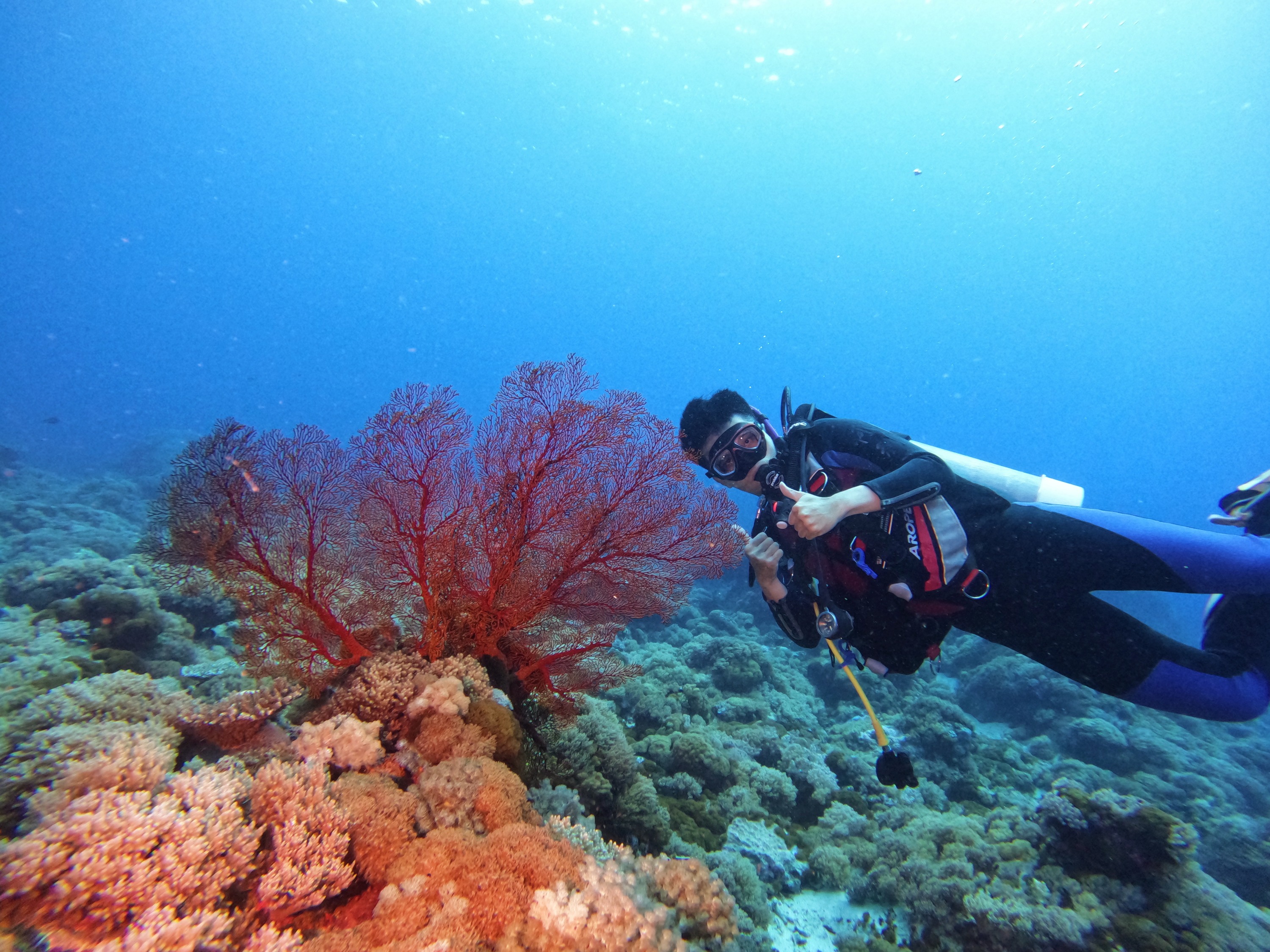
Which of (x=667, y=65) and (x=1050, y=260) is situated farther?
(x=1050, y=260)

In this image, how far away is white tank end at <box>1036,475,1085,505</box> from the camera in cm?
456

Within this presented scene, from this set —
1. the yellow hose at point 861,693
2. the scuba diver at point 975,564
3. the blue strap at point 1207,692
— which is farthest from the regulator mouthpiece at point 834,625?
the blue strap at point 1207,692

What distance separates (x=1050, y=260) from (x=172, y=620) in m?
136

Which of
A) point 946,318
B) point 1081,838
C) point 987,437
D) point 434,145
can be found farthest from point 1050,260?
point 1081,838

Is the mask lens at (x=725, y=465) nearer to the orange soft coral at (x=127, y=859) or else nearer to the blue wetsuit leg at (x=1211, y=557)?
the blue wetsuit leg at (x=1211, y=557)

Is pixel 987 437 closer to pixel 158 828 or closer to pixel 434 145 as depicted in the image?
pixel 434 145

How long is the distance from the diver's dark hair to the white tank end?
284cm

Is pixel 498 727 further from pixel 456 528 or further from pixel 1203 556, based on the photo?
pixel 1203 556

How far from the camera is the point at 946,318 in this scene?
127 metres

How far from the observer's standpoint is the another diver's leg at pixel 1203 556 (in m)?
3.66

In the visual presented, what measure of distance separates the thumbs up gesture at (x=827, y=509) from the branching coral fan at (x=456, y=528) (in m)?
0.94

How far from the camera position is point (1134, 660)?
12.4 feet

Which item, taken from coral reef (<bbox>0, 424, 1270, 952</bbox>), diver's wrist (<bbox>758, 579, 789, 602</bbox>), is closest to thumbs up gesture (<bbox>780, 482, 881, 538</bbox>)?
diver's wrist (<bbox>758, 579, 789, 602</bbox>)

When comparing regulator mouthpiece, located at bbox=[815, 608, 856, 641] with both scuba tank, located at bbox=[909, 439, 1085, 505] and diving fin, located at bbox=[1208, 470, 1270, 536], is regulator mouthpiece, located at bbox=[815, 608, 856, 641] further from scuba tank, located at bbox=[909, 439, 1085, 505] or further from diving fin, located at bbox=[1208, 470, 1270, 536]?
diving fin, located at bbox=[1208, 470, 1270, 536]
